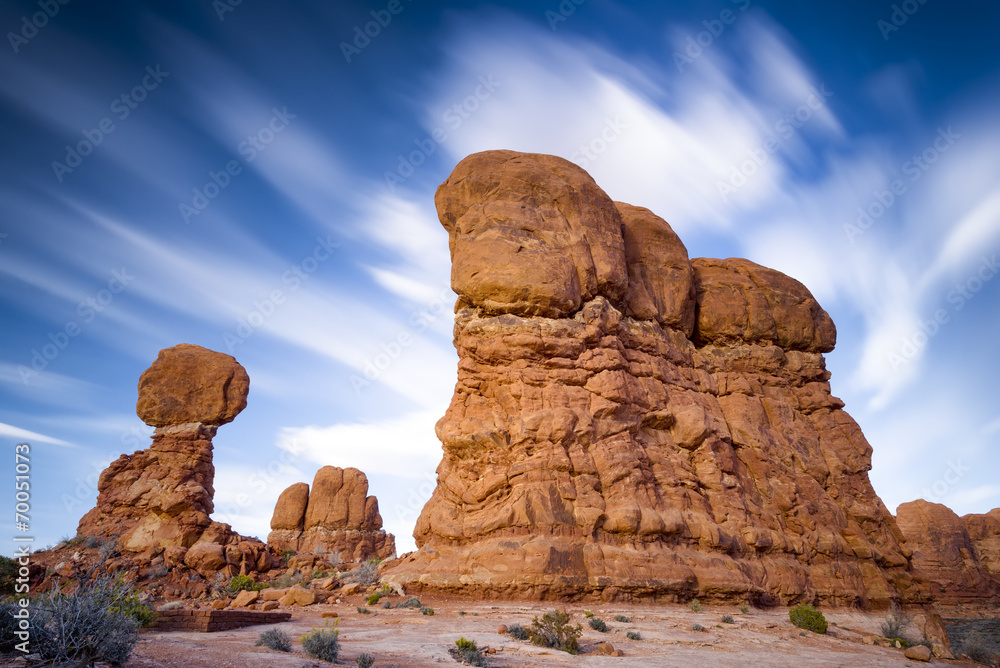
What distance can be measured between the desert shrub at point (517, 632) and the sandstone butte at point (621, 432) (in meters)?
4.12

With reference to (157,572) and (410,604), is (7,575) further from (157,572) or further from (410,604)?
(410,604)

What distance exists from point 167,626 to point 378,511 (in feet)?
118

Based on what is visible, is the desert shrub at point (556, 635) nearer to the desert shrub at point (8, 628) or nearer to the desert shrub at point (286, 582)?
the desert shrub at point (8, 628)

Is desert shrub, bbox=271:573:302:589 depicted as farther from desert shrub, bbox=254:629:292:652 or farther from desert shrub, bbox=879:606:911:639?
desert shrub, bbox=879:606:911:639

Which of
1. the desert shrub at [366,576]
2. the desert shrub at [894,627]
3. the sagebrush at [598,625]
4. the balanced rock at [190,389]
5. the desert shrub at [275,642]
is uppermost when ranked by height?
the balanced rock at [190,389]

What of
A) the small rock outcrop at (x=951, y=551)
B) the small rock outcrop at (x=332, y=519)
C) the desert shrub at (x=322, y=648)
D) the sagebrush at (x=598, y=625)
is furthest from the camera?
the small rock outcrop at (x=332, y=519)

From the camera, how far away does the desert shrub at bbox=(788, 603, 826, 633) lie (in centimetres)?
1596

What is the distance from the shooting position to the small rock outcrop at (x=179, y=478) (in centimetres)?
2875

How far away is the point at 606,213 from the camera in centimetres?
2394

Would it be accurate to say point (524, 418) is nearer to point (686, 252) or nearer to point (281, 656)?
point (281, 656)

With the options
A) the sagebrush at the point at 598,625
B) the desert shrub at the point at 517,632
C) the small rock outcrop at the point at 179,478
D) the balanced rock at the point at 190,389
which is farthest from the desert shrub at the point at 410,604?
the balanced rock at the point at 190,389

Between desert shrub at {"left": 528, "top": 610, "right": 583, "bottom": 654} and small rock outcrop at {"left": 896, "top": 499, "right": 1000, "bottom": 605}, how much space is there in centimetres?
4091

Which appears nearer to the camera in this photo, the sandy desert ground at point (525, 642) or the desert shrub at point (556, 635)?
the sandy desert ground at point (525, 642)

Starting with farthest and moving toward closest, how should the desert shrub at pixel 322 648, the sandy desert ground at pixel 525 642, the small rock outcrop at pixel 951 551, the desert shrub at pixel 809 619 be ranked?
the small rock outcrop at pixel 951 551 < the desert shrub at pixel 809 619 < the sandy desert ground at pixel 525 642 < the desert shrub at pixel 322 648
